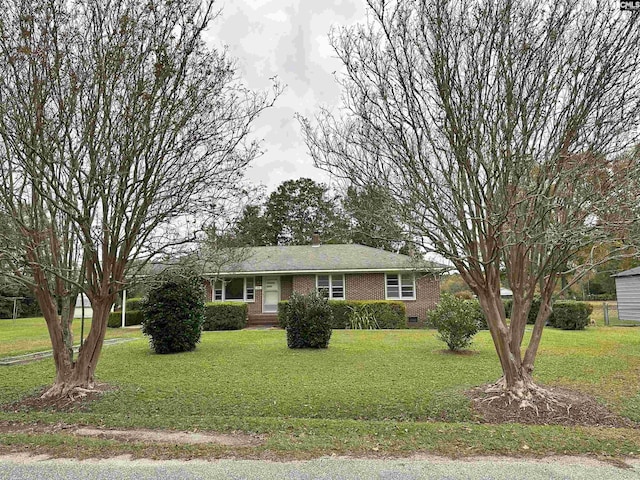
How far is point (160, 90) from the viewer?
7.04 metres

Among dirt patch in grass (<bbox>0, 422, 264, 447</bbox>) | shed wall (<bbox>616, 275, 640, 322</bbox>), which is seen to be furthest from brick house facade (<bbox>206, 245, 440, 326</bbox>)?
dirt patch in grass (<bbox>0, 422, 264, 447</bbox>)

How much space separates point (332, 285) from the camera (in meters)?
21.3

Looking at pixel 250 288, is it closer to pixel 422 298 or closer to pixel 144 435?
pixel 422 298

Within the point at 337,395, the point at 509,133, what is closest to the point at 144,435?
the point at 337,395

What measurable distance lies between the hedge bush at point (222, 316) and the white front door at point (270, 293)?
3.09 meters

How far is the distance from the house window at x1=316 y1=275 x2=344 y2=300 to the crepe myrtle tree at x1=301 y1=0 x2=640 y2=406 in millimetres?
14219

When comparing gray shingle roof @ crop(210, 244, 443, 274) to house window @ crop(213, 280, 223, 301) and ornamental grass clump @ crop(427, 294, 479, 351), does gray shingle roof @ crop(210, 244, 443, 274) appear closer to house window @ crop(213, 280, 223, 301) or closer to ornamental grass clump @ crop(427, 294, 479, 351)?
house window @ crop(213, 280, 223, 301)

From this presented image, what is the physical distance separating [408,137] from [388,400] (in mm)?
4035

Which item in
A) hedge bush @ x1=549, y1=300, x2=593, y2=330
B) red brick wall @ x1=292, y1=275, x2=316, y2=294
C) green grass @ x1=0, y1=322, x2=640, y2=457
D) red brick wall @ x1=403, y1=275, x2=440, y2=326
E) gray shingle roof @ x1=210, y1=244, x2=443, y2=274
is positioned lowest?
green grass @ x1=0, y1=322, x2=640, y2=457

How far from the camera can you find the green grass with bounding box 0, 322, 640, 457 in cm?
482

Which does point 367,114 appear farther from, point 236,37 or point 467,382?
point 467,382

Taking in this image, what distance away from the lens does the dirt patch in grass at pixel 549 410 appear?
5.88 meters

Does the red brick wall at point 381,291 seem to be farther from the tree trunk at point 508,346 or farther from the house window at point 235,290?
the tree trunk at point 508,346

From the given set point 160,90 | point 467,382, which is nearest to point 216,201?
point 160,90
